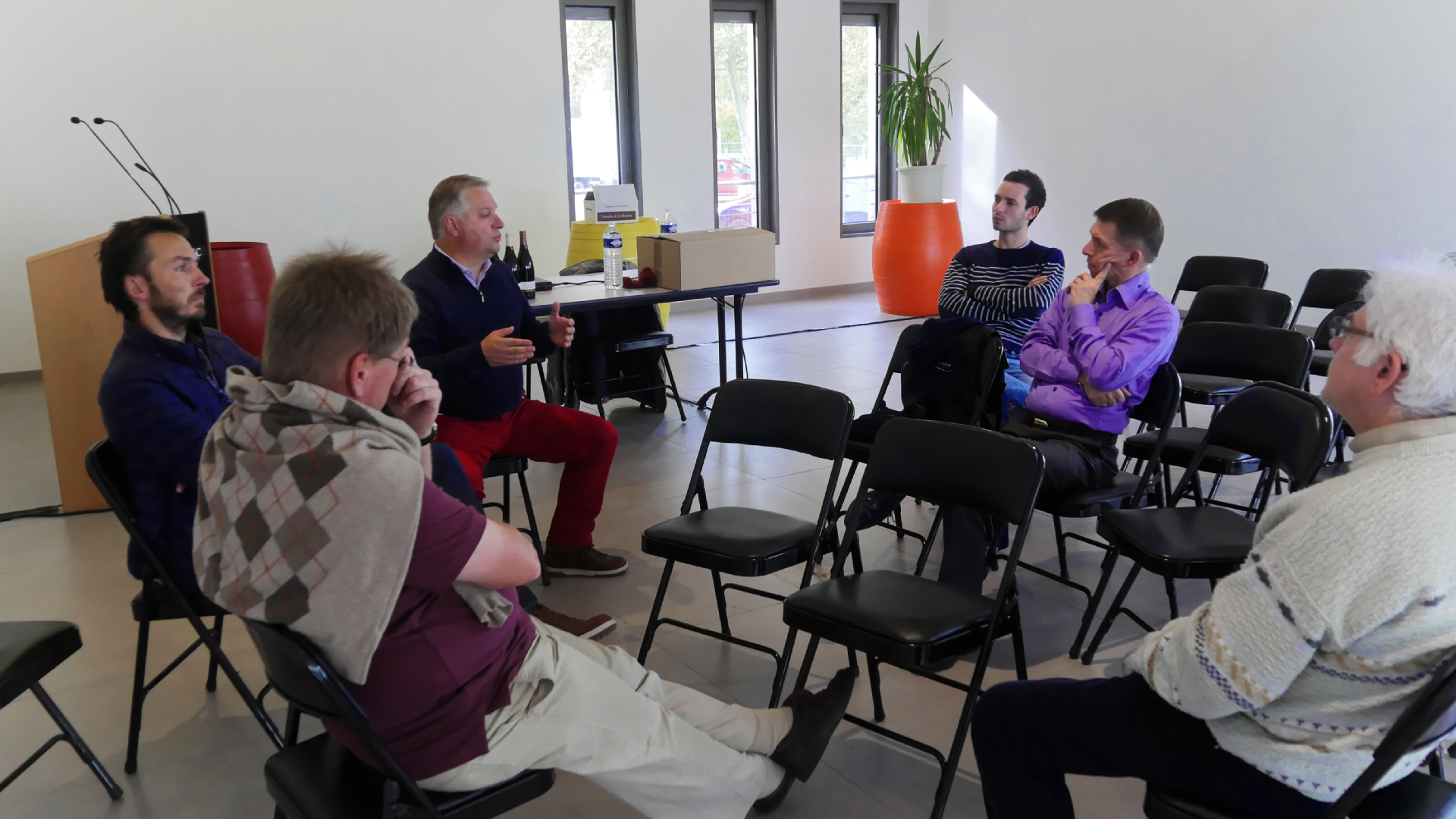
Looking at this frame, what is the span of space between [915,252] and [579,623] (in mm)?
6434

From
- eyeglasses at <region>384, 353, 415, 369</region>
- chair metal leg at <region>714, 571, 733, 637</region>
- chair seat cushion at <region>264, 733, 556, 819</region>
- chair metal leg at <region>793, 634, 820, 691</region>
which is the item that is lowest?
chair metal leg at <region>714, 571, 733, 637</region>

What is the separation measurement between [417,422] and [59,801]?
1320 millimetres

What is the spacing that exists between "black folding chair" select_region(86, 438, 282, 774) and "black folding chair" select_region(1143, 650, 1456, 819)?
5.78 ft

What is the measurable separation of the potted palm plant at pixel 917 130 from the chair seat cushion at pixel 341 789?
783cm

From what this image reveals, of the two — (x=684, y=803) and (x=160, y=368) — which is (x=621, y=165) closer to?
(x=160, y=368)

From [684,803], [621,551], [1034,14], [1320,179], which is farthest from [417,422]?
[1034,14]

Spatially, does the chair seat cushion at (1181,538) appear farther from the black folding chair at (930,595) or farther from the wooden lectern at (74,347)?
the wooden lectern at (74,347)

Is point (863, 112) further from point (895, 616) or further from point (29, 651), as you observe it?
point (29, 651)

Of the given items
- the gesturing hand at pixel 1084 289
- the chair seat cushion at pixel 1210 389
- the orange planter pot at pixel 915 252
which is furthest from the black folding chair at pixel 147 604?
the orange planter pot at pixel 915 252

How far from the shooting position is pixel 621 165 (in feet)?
28.7

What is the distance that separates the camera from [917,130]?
28.6ft

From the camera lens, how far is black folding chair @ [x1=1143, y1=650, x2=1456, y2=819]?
1.33m

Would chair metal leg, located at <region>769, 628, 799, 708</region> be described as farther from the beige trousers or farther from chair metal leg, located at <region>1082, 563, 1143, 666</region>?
chair metal leg, located at <region>1082, 563, 1143, 666</region>

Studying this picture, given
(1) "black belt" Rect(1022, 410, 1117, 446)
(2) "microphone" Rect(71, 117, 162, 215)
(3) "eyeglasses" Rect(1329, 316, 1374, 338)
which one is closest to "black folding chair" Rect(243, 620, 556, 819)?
(3) "eyeglasses" Rect(1329, 316, 1374, 338)
